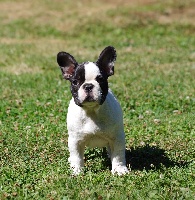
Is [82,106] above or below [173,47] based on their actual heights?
above

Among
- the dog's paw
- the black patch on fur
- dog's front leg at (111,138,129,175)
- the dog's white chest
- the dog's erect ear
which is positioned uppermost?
the dog's erect ear

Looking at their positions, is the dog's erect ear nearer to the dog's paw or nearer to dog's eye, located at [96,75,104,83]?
dog's eye, located at [96,75,104,83]

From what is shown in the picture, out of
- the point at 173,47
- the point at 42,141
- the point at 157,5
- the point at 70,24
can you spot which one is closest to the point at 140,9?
the point at 157,5

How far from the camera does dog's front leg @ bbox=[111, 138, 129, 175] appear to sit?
7086mm

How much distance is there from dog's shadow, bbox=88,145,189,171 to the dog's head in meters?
1.21

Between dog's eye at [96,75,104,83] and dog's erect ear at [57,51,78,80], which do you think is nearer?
dog's eye at [96,75,104,83]

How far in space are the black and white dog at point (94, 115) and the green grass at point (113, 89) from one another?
33cm

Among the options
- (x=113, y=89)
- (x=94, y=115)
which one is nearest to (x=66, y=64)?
(x=94, y=115)

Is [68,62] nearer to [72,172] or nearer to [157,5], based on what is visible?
→ [72,172]

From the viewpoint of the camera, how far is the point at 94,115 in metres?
6.98

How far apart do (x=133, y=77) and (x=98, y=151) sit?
587 centimetres

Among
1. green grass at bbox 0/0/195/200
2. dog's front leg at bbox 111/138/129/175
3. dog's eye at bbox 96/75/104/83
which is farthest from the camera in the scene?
dog's front leg at bbox 111/138/129/175

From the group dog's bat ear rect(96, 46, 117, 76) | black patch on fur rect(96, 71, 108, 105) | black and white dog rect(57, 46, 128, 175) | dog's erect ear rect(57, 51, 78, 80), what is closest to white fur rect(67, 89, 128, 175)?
black and white dog rect(57, 46, 128, 175)

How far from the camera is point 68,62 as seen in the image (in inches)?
277
